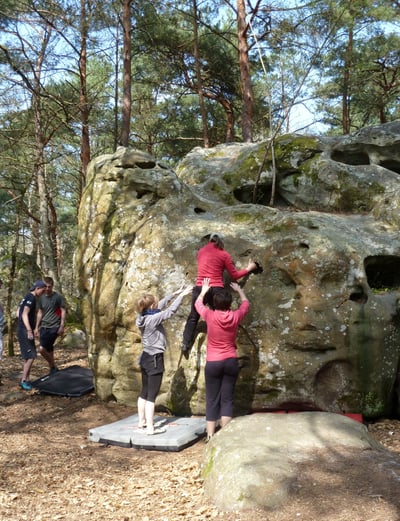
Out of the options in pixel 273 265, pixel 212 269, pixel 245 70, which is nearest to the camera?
pixel 212 269

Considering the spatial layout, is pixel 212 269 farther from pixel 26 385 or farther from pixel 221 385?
pixel 26 385

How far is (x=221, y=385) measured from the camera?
601cm

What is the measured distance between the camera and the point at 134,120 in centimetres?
1894

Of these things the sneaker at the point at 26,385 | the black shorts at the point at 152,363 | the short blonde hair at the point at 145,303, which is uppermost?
the short blonde hair at the point at 145,303

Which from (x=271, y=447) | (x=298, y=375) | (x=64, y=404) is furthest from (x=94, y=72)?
(x=271, y=447)

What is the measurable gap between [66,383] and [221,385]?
13.6 feet

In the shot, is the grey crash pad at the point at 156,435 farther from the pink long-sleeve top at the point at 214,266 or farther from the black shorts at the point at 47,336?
the black shorts at the point at 47,336

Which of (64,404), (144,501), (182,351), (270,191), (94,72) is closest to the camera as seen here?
(144,501)

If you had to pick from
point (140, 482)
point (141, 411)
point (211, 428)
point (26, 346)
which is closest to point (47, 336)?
point (26, 346)

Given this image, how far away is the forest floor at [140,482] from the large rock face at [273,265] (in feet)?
3.41

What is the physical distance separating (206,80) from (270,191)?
798 centimetres

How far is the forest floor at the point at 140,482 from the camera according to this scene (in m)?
3.97

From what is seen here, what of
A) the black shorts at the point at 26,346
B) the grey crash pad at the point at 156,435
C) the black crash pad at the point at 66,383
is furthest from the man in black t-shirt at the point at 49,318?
the grey crash pad at the point at 156,435

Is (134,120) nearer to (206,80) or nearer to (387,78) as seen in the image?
(206,80)
